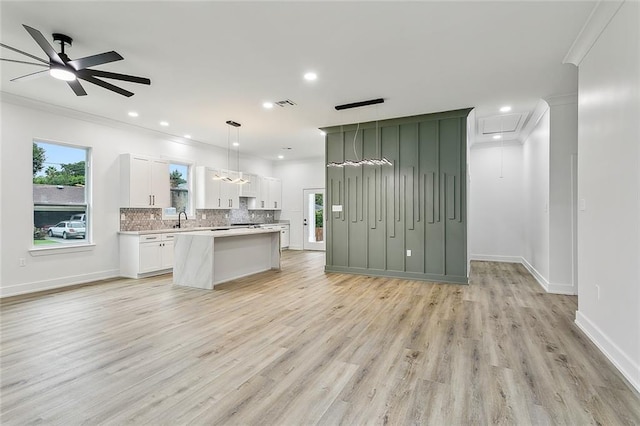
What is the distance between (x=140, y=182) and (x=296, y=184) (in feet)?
17.6

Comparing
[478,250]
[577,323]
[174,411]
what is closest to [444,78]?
[577,323]

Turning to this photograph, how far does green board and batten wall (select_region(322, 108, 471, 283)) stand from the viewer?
568cm

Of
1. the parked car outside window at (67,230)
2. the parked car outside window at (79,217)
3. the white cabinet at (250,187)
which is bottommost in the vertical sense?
the parked car outside window at (67,230)

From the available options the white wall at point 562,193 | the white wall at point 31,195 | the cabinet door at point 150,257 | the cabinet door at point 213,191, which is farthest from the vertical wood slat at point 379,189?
the white wall at point 31,195

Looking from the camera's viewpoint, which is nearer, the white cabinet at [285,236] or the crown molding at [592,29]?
the crown molding at [592,29]

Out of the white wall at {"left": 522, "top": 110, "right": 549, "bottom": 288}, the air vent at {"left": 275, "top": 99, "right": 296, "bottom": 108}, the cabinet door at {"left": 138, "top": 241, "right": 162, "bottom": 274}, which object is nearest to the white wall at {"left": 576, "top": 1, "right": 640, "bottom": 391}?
the white wall at {"left": 522, "top": 110, "right": 549, "bottom": 288}

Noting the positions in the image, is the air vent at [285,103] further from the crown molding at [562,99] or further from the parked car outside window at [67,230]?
the parked car outside window at [67,230]

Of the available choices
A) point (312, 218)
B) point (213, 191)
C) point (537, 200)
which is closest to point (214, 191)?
point (213, 191)

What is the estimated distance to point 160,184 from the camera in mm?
6902

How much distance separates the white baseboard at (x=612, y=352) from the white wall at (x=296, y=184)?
7.98m

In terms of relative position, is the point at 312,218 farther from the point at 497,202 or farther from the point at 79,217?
the point at 79,217

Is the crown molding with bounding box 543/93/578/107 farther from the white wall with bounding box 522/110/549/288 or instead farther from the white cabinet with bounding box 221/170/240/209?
the white cabinet with bounding box 221/170/240/209

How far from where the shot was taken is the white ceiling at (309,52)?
2.85m

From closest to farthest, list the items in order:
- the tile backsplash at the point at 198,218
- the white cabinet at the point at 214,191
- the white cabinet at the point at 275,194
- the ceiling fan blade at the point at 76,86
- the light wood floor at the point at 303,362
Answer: the light wood floor at the point at 303,362
the ceiling fan blade at the point at 76,86
the tile backsplash at the point at 198,218
the white cabinet at the point at 214,191
the white cabinet at the point at 275,194
